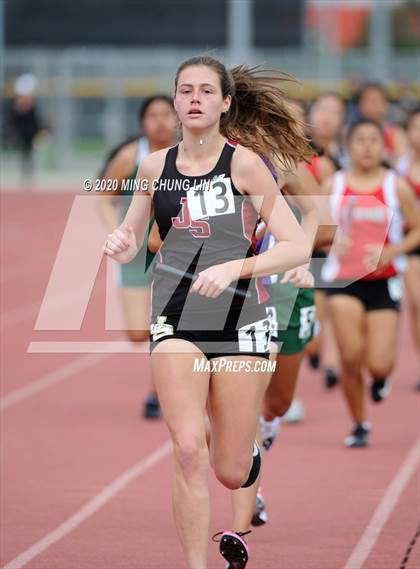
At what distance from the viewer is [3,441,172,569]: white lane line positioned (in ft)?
21.6

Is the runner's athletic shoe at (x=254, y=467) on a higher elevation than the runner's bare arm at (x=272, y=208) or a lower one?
lower

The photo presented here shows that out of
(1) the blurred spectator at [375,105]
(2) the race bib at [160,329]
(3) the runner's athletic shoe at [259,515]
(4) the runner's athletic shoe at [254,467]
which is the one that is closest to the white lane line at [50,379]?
(1) the blurred spectator at [375,105]

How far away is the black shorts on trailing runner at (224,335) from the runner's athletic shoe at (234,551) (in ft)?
2.48

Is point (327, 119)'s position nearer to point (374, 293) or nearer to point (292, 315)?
point (374, 293)

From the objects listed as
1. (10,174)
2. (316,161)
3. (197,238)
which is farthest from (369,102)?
(10,174)

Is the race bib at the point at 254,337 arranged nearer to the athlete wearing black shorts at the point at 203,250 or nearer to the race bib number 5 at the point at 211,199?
the athlete wearing black shorts at the point at 203,250

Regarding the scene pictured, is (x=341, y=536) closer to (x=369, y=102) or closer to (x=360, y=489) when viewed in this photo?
(x=360, y=489)

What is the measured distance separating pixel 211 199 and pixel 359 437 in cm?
402

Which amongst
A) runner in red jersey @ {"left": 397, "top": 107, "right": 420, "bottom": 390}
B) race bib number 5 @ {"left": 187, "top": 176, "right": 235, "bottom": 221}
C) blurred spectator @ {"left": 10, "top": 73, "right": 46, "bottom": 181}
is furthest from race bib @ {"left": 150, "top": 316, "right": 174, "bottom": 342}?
blurred spectator @ {"left": 10, "top": 73, "right": 46, "bottom": 181}

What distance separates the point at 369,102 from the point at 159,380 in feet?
29.9

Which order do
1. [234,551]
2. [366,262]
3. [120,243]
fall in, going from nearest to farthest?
[120,243], [234,551], [366,262]

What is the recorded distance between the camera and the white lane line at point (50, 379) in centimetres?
1119

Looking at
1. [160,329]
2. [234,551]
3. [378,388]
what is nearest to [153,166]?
[160,329]

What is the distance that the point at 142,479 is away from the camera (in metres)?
8.44
